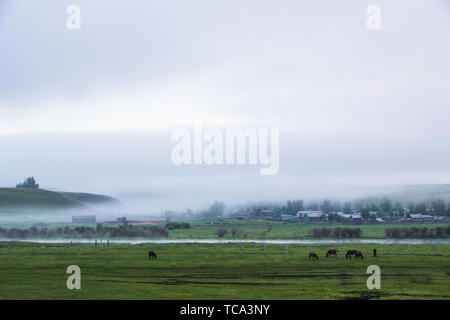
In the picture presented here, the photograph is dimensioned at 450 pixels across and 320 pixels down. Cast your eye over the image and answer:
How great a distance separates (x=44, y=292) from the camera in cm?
2916

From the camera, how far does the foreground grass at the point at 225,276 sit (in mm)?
29047

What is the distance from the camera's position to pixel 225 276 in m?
36.8

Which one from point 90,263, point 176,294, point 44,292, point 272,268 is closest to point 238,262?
point 272,268

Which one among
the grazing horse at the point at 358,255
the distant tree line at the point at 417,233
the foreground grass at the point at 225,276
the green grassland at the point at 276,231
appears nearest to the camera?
the foreground grass at the point at 225,276

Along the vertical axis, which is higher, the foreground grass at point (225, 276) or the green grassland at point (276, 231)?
the foreground grass at point (225, 276)

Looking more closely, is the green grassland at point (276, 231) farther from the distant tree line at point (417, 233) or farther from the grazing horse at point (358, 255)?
the grazing horse at point (358, 255)

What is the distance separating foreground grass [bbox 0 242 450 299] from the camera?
2905cm

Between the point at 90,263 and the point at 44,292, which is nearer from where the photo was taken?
the point at 44,292

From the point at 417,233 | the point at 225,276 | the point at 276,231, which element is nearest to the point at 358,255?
the point at 225,276

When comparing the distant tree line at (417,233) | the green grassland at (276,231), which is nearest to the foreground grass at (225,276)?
the distant tree line at (417,233)

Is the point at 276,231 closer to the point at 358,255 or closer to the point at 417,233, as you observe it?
the point at 417,233

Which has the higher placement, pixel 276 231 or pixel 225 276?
pixel 225 276
